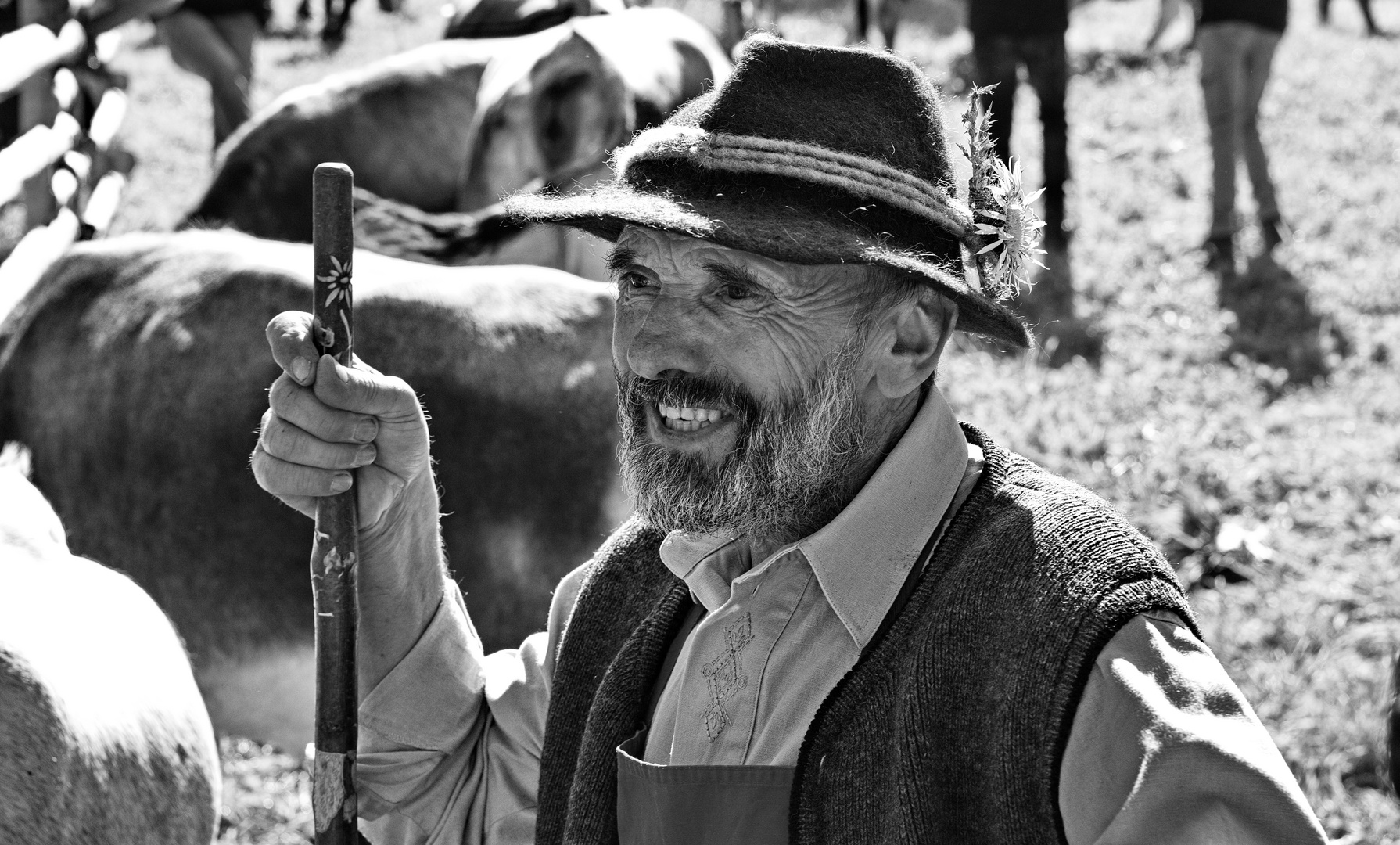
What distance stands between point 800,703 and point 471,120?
22.4ft

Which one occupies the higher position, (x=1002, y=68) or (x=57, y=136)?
(x=57, y=136)

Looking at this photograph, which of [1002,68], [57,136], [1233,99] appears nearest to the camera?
→ [57,136]

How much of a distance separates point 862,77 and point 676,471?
541 mm

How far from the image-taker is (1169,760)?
1.49 metres

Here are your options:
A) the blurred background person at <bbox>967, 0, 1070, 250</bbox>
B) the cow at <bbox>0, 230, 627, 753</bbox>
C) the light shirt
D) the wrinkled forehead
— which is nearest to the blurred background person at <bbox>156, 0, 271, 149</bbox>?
the blurred background person at <bbox>967, 0, 1070, 250</bbox>

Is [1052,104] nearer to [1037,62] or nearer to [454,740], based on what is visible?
[1037,62]

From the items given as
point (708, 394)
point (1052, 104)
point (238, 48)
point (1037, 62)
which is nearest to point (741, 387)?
point (708, 394)

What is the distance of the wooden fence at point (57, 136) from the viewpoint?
4.66 m

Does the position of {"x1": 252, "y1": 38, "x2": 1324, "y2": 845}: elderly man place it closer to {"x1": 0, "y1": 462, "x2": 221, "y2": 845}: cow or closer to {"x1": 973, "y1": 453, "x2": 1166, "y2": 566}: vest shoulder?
{"x1": 973, "y1": 453, "x2": 1166, "y2": 566}: vest shoulder

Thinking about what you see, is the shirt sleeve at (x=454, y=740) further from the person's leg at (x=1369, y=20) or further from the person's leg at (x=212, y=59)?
the person's leg at (x=1369, y=20)

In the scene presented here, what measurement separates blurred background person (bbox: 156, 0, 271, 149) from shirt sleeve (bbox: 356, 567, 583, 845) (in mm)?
8197

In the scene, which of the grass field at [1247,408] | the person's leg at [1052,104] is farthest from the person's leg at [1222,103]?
the person's leg at [1052,104]

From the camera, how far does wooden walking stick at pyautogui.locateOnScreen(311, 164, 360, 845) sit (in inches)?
73.4

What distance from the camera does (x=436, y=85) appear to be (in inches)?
322
